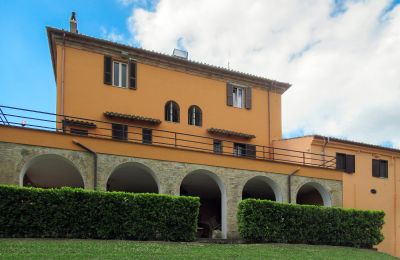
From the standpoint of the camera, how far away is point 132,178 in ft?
87.6

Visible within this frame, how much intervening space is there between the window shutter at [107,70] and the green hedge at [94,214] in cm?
945

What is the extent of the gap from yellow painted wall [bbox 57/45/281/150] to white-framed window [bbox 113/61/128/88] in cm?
39

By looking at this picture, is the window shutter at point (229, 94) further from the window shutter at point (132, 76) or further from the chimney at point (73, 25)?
the chimney at point (73, 25)

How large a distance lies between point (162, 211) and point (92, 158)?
380 centimetres

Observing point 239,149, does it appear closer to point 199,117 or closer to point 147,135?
point 199,117

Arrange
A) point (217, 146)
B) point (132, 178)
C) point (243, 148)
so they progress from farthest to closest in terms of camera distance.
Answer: point (243, 148), point (217, 146), point (132, 178)

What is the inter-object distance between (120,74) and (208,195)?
8648 mm

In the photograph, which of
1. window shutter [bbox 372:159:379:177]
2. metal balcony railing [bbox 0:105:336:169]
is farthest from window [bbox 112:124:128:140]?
window shutter [bbox 372:159:379:177]

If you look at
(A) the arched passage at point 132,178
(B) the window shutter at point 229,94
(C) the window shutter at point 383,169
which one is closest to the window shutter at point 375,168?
(C) the window shutter at point 383,169

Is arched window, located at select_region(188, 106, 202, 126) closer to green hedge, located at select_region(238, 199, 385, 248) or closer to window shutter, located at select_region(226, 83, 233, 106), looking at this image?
window shutter, located at select_region(226, 83, 233, 106)

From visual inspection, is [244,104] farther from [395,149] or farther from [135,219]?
[135,219]

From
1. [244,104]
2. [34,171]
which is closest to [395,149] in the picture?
[244,104]

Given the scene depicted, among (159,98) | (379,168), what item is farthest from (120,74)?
(379,168)

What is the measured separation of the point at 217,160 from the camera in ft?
84.0
